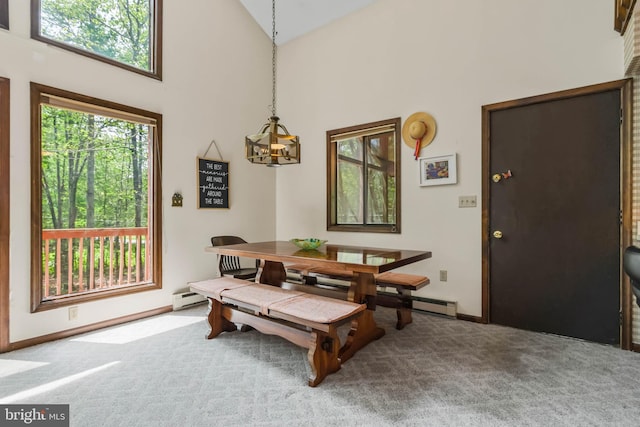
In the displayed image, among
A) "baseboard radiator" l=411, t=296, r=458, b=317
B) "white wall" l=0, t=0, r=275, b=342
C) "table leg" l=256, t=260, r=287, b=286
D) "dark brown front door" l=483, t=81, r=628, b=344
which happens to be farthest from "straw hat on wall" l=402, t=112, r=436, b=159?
"white wall" l=0, t=0, r=275, b=342

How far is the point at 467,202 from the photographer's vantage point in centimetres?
309

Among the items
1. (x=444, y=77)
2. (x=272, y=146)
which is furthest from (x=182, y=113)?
(x=444, y=77)

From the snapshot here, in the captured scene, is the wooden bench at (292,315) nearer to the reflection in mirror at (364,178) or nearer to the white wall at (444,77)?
the white wall at (444,77)

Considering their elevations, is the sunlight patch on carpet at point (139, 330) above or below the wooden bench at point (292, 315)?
below

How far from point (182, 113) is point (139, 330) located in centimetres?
239

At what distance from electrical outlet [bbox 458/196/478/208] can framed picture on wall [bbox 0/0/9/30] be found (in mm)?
4247

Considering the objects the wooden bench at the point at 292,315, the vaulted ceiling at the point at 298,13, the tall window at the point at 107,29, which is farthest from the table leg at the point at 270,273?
the vaulted ceiling at the point at 298,13

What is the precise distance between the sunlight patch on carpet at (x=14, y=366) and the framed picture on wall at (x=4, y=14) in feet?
8.53

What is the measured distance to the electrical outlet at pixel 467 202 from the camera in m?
3.05

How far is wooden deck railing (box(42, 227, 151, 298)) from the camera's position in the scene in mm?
2869

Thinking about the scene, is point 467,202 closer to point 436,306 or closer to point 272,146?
point 436,306

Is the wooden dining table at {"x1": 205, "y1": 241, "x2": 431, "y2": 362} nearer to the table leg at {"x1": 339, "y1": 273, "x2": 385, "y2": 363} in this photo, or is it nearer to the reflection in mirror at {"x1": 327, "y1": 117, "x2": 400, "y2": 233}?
the table leg at {"x1": 339, "y1": 273, "x2": 385, "y2": 363}

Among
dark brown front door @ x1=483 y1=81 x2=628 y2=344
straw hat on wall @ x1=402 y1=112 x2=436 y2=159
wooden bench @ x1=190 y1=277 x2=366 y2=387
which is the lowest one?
wooden bench @ x1=190 y1=277 x2=366 y2=387

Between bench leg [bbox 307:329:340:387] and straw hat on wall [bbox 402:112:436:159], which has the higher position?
straw hat on wall [bbox 402:112:436:159]
